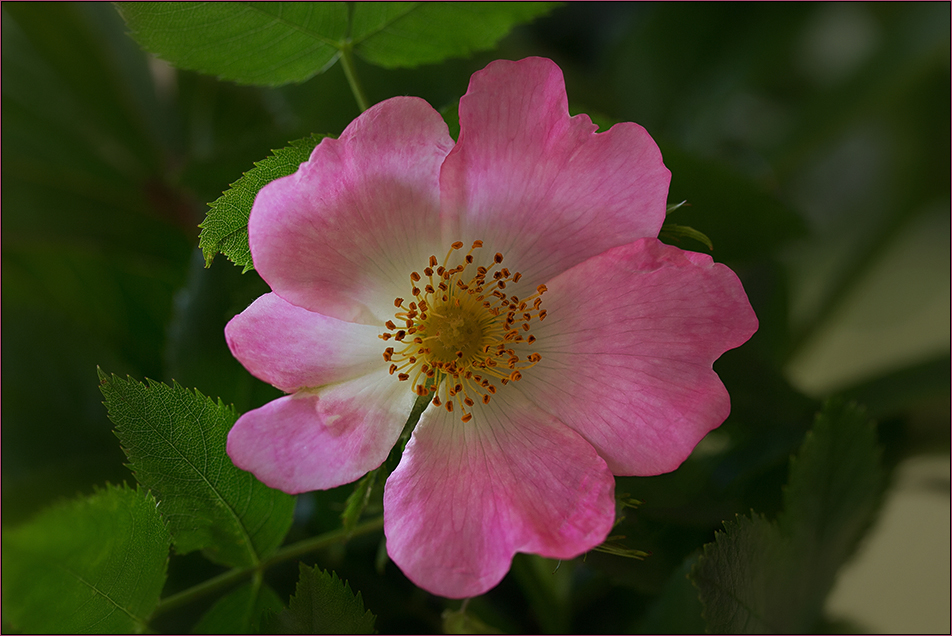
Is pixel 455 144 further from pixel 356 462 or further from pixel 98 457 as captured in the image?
pixel 98 457

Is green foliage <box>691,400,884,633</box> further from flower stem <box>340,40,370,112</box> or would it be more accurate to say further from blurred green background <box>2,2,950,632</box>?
flower stem <box>340,40,370,112</box>

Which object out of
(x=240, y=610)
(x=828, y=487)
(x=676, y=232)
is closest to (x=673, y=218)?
(x=676, y=232)

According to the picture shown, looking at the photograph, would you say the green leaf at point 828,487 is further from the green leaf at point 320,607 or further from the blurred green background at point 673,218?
the green leaf at point 320,607

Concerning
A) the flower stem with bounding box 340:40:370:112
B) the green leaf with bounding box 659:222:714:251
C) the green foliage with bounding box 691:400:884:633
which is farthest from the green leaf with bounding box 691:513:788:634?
Answer: the flower stem with bounding box 340:40:370:112

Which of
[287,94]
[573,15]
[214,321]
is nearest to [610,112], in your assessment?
[573,15]

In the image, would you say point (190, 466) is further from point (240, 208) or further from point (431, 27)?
point (431, 27)

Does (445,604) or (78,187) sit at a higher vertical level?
(78,187)
